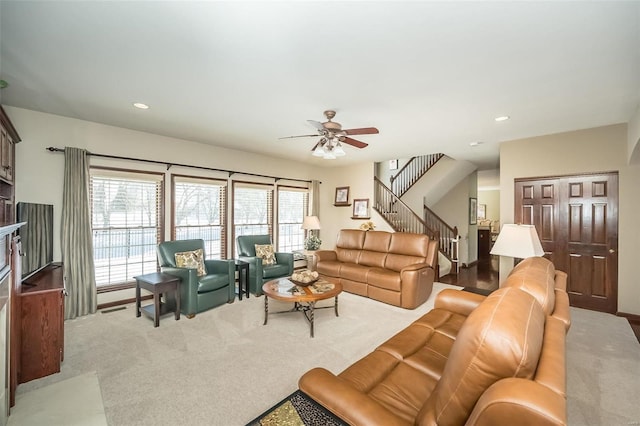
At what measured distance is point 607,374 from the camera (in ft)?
7.82

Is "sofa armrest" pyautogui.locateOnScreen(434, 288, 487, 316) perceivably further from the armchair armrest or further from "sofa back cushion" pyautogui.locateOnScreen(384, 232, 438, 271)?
the armchair armrest

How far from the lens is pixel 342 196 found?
7047 mm

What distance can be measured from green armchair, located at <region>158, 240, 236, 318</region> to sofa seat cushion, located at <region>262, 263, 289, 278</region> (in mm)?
656

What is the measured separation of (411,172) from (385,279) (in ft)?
13.0

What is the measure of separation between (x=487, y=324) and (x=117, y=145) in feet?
16.4

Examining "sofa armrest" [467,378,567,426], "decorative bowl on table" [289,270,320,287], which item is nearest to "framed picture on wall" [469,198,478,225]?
"decorative bowl on table" [289,270,320,287]

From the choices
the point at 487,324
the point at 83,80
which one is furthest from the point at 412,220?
the point at 83,80

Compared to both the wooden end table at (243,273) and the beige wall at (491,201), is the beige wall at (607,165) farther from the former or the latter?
the beige wall at (491,201)

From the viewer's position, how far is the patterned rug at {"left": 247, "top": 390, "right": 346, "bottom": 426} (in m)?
1.04

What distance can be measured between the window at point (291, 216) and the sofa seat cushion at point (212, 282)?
231cm

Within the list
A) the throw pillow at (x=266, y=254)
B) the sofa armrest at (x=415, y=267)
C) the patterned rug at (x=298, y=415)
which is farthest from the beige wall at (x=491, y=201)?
the patterned rug at (x=298, y=415)

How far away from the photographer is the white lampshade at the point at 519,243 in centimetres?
253

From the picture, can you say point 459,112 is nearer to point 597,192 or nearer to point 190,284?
point 597,192

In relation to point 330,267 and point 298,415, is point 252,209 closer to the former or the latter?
point 330,267
